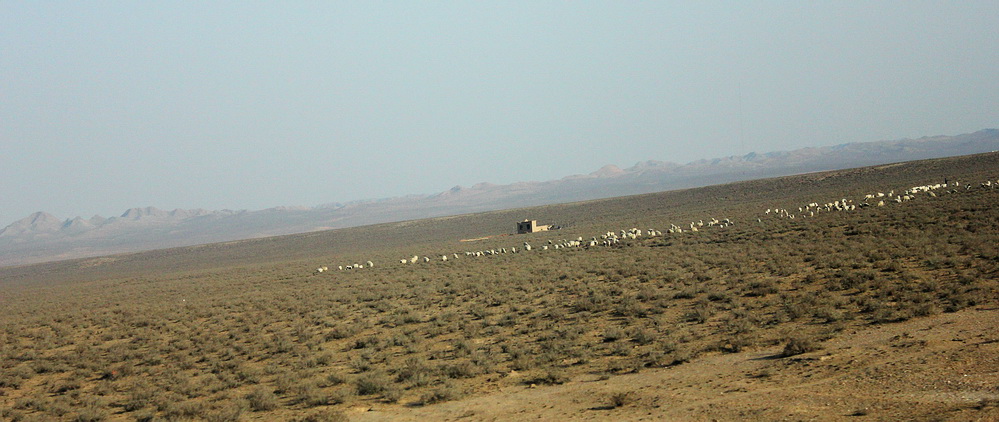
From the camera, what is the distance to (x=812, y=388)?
916cm

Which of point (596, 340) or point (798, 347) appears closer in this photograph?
point (798, 347)

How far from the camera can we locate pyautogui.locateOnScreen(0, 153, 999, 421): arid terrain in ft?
31.5

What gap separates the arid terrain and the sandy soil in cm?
5

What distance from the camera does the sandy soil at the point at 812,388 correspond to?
8125 mm

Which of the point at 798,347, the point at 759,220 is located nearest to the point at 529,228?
the point at 759,220

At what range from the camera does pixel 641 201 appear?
9244cm

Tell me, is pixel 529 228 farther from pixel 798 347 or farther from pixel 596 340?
pixel 798 347

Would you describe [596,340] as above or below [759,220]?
below

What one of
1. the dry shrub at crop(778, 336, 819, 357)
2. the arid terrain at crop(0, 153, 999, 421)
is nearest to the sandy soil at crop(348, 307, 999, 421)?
the arid terrain at crop(0, 153, 999, 421)

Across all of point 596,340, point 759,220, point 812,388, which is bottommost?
point 596,340

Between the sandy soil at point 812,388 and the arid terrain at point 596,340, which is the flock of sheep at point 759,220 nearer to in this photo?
the arid terrain at point 596,340

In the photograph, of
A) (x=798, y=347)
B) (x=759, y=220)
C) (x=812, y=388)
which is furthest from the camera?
(x=759, y=220)

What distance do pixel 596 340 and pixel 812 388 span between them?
234 inches

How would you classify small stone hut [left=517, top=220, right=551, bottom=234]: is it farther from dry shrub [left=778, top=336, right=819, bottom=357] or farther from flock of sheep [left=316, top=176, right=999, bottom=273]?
dry shrub [left=778, top=336, right=819, bottom=357]
